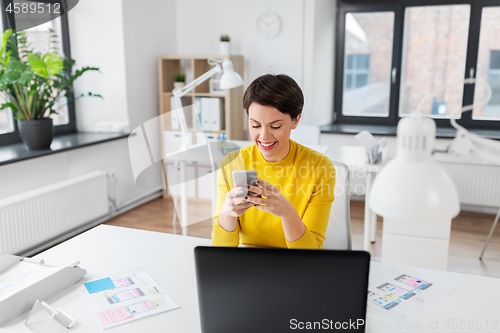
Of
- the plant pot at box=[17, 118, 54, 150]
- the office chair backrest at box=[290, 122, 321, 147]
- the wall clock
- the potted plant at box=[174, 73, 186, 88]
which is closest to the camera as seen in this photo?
the plant pot at box=[17, 118, 54, 150]

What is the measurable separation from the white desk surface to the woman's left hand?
34cm

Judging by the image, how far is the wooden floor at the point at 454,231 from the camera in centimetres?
294

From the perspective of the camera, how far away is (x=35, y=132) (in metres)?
3.26

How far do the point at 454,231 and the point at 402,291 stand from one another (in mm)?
2631

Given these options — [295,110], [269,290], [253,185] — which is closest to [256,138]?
[295,110]

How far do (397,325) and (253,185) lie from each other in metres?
0.53

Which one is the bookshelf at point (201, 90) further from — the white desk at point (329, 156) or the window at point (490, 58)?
the window at point (490, 58)

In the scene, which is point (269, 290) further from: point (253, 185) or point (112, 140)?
point (112, 140)

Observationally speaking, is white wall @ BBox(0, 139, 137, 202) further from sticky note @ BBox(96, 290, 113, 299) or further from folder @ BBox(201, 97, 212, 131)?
sticky note @ BBox(96, 290, 113, 299)

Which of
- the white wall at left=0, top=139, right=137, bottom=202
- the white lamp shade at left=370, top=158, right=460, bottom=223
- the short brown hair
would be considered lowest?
the white wall at left=0, top=139, right=137, bottom=202

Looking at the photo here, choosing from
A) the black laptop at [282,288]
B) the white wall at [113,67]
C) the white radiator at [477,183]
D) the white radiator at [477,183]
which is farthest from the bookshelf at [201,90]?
the black laptop at [282,288]

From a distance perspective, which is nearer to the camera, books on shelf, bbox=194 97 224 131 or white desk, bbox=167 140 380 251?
white desk, bbox=167 140 380 251

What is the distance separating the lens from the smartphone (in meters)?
1.22

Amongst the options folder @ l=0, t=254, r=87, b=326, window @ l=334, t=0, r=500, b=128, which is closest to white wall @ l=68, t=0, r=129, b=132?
window @ l=334, t=0, r=500, b=128
